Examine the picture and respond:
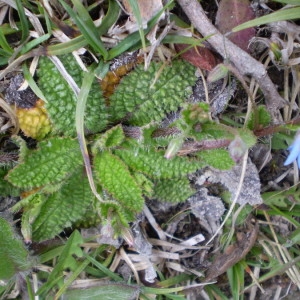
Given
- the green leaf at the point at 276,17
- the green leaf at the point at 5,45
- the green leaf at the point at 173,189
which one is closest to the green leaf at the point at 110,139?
the green leaf at the point at 173,189

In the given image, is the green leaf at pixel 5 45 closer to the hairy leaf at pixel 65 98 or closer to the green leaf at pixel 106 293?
the hairy leaf at pixel 65 98

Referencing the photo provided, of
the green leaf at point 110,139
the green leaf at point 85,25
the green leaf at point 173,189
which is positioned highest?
the green leaf at point 85,25

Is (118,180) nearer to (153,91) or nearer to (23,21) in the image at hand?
(153,91)

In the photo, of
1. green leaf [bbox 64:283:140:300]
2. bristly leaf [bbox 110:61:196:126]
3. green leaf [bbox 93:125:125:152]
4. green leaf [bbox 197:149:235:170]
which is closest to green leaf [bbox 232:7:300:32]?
bristly leaf [bbox 110:61:196:126]

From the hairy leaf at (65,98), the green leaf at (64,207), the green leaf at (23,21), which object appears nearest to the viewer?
the green leaf at (23,21)

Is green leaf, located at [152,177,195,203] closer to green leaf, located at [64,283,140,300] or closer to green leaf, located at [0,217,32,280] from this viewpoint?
green leaf, located at [64,283,140,300]

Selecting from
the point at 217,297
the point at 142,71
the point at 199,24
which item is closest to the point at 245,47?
the point at 199,24

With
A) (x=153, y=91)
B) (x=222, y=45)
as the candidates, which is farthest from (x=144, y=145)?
(x=222, y=45)

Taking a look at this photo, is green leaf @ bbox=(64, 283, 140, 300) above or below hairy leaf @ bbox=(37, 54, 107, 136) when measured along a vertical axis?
below
